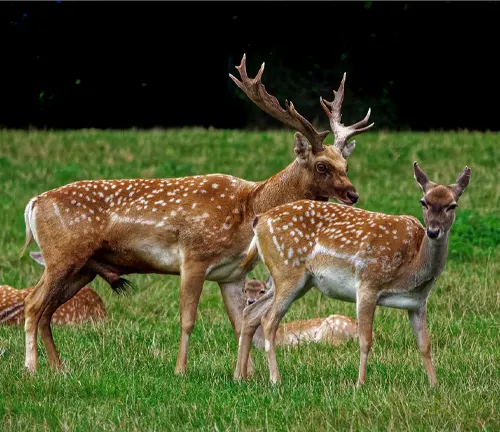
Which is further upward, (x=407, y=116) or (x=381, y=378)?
(x=381, y=378)

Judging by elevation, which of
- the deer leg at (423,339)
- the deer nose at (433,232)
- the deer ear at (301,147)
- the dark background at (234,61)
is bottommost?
the dark background at (234,61)

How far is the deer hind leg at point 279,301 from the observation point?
6.38 metres

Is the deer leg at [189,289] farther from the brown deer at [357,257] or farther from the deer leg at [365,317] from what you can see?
the deer leg at [365,317]

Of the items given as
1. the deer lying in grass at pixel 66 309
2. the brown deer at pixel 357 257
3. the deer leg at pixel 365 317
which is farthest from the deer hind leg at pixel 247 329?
the deer lying in grass at pixel 66 309

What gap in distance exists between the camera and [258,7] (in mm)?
28719

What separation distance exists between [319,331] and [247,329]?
1.40 meters

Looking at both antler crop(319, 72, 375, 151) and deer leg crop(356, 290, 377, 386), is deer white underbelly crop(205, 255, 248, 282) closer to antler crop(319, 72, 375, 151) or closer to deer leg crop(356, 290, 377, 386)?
deer leg crop(356, 290, 377, 386)

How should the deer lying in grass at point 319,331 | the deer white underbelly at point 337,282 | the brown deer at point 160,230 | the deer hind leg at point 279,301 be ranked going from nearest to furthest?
the deer white underbelly at point 337,282
the deer hind leg at point 279,301
the brown deer at point 160,230
the deer lying in grass at point 319,331

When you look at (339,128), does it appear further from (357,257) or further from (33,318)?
(33,318)

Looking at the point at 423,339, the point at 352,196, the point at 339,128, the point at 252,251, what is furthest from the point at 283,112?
the point at 423,339

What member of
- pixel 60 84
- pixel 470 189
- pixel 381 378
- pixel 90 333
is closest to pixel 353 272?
pixel 381 378

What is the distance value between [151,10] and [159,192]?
21633mm

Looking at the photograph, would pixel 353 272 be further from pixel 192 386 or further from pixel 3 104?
pixel 3 104

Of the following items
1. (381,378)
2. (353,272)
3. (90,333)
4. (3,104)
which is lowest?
(3,104)
